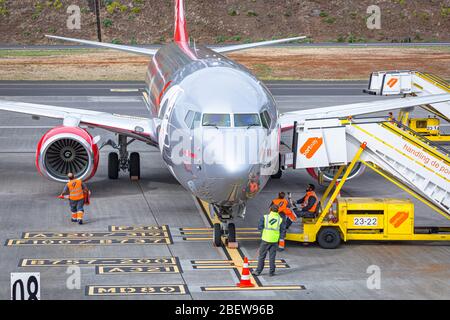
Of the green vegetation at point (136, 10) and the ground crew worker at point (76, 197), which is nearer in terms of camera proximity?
the ground crew worker at point (76, 197)

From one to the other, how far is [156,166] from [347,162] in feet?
44.3

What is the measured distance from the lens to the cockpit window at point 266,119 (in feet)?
84.1

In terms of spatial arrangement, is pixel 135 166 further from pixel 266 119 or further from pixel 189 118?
pixel 266 119

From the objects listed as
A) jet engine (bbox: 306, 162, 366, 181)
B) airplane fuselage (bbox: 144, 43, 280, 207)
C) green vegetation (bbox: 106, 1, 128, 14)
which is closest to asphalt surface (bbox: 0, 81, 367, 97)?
jet engine (bbox: 306, 162, 366, 181)

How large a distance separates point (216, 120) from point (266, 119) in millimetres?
1495

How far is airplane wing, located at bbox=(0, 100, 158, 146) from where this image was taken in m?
33.8

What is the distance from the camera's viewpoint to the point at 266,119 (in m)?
25.9

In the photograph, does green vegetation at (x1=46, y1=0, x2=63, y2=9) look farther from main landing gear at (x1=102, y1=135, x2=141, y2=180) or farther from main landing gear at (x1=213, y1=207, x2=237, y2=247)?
main landing gear at (x1=213, y1=207, x2=237, y2=247)

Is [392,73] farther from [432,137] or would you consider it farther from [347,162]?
[347,162]

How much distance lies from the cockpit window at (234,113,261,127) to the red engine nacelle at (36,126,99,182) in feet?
30.3

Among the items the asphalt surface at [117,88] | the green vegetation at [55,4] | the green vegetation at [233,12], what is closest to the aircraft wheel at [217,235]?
the asphalt surface at [117,88]

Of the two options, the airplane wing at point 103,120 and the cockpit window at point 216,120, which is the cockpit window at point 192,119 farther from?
the airplane wing at point 103,120

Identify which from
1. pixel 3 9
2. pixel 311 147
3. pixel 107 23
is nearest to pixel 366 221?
pixel 311 147

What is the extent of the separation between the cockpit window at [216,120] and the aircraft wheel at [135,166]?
11.4 m
